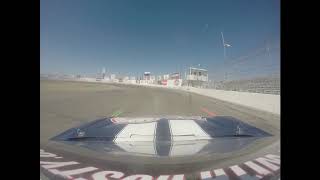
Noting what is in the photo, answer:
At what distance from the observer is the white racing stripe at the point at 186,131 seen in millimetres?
3064

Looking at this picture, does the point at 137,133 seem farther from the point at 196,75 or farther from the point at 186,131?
the point at 196,75

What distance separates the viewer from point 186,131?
3324mm

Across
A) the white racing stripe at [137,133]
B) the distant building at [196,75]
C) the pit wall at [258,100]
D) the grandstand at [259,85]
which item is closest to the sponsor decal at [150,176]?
the white racing stripe at [137,133]

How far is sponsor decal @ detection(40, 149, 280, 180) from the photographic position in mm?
1951

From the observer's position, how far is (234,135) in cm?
316

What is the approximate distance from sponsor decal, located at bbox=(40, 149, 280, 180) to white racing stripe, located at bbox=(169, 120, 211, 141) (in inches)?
35.0

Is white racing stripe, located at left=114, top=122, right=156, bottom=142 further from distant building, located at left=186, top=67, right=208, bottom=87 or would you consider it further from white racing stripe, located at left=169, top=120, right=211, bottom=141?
distant building, located at left=186, top=67, right=208, bottom=87

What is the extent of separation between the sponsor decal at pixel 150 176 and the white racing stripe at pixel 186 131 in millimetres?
889

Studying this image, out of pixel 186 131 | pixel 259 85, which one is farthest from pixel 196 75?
pixel 186 131

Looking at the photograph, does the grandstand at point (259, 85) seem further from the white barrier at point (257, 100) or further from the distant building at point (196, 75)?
the distant building at point (196, 75)

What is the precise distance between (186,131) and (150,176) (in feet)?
4.69
